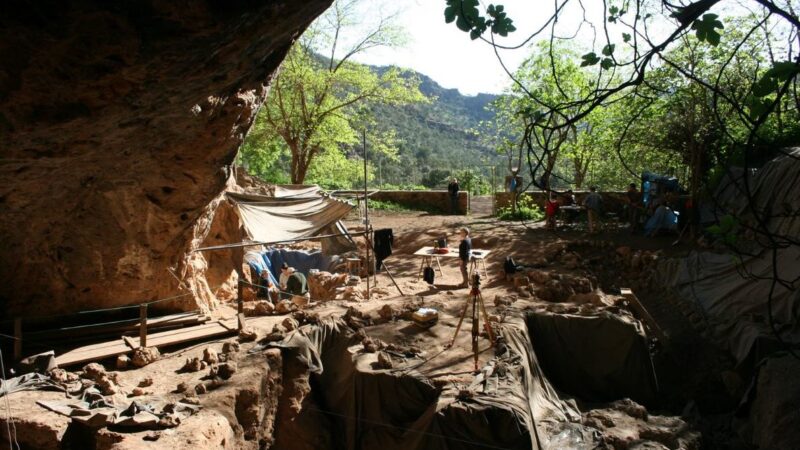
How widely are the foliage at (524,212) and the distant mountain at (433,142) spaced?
1703cm

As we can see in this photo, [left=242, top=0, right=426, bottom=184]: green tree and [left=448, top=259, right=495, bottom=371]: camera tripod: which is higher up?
[left=242, top=0, right=426, bottom=184]: green tree

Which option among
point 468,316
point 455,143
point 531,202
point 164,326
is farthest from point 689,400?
point 455,143

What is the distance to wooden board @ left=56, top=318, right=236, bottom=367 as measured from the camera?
Answer: 6.84m

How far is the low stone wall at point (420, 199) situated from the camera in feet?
74.6

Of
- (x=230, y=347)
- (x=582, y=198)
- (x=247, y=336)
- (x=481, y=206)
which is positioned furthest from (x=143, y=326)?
(x=481, y=206)

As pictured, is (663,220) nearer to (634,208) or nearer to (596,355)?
(634,208)

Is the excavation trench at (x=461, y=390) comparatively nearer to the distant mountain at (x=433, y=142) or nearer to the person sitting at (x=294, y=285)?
the person sitting at (x=294, y=285)

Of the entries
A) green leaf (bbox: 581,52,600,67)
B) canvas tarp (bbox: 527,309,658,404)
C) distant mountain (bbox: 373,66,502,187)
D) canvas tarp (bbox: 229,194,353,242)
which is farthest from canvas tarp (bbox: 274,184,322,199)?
distant mountain (bbox: 373,66,502,187)

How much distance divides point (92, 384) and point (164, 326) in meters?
2.39

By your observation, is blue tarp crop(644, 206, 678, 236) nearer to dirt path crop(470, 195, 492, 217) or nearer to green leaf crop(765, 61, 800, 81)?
dirt path crop(470, 195, 492, 217)

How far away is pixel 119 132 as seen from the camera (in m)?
4.22

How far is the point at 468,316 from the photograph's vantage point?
9.15 metres

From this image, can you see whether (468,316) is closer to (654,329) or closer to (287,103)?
(654,329)

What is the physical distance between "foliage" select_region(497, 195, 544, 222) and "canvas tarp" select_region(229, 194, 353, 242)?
8.60 meters
